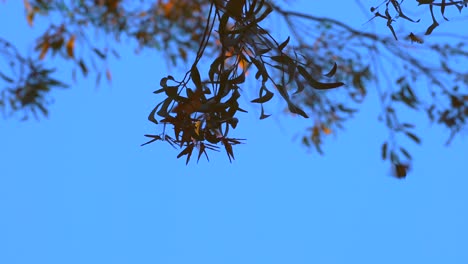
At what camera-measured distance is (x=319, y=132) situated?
3.71 meters

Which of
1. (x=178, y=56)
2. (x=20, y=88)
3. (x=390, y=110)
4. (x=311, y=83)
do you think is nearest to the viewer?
(x=311, y=83)

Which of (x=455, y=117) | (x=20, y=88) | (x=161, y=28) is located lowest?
(x=455, y=117)

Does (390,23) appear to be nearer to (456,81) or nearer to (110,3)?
(456,81)

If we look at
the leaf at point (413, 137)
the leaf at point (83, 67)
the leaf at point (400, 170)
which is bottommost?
the leaf at point (400, 170)

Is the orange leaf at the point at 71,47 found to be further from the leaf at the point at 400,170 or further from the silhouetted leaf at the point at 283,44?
the silhouetted leaf at the point at 283,44

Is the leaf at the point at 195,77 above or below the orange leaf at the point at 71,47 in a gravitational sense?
below

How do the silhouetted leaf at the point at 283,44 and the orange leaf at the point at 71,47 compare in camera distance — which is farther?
the orange leaf at the point at 71,47

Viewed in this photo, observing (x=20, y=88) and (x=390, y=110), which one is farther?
(x=20, y=88)

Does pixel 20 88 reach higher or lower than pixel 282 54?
higher

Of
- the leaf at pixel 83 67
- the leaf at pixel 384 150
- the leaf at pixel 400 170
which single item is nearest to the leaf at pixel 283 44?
the leaf at pixel 400 170

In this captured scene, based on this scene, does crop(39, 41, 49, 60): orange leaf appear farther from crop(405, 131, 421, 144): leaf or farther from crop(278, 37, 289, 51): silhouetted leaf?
crop(278, 37, 289, 51): silhouetted leaf

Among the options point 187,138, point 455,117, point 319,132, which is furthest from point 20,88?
point 187,138

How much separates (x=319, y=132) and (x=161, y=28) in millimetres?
879

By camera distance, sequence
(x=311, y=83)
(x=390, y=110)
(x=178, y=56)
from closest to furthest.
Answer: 1. (x=311, y=83)
2. (x=390, y=110)
3. (x=178, y=56)
